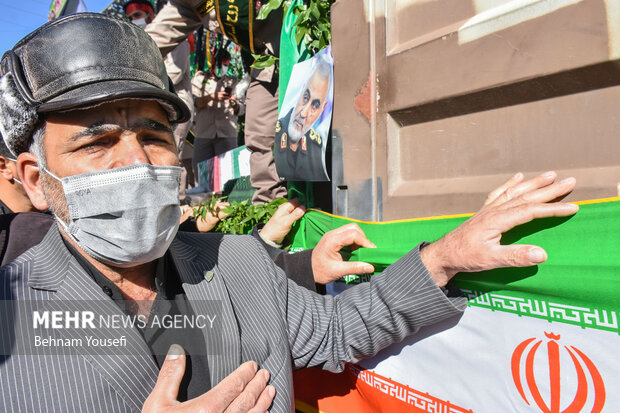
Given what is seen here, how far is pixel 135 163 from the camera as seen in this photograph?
1322 mm

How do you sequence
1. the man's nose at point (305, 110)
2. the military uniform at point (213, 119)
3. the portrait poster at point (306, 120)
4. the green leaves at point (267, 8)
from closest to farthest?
the portrait poster at point (306, 120) → the man's nose at point (305, 110) → the green leaves at point (267, 8) → the military uniform at point (213, 119)

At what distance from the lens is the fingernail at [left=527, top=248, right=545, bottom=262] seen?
41.1 inches

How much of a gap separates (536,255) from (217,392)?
931 millimetres

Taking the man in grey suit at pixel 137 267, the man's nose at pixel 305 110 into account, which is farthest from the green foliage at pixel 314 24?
the man in grey suit at pixel 137 267

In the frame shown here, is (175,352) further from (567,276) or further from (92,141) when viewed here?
(567,276)

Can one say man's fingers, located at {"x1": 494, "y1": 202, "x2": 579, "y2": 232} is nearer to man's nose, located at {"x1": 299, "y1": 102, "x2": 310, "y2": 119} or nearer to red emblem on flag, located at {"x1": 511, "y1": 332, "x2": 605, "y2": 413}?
red emblem on flag, located at {"x1": 511, "y1": 332, "x2": 605, "y2": 413}

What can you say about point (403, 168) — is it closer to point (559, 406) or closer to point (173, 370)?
point (559, 406)

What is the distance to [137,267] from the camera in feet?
4.88

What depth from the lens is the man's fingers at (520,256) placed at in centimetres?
105

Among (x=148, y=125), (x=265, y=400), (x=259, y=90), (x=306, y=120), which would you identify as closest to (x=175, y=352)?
(x=265, y=400)

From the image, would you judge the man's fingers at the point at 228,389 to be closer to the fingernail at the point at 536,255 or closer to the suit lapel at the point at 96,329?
the suit lapel at the point at 96,329

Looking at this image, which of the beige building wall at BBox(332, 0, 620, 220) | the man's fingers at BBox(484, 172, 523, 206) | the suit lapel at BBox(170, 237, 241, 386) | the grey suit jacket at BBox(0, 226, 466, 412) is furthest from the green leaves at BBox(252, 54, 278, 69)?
the man's fingers at BBox(484, 172, 523, 206)

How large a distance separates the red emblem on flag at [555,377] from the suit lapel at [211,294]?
0.86m

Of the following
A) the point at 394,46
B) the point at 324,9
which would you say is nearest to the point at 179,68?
the point at 324,9
